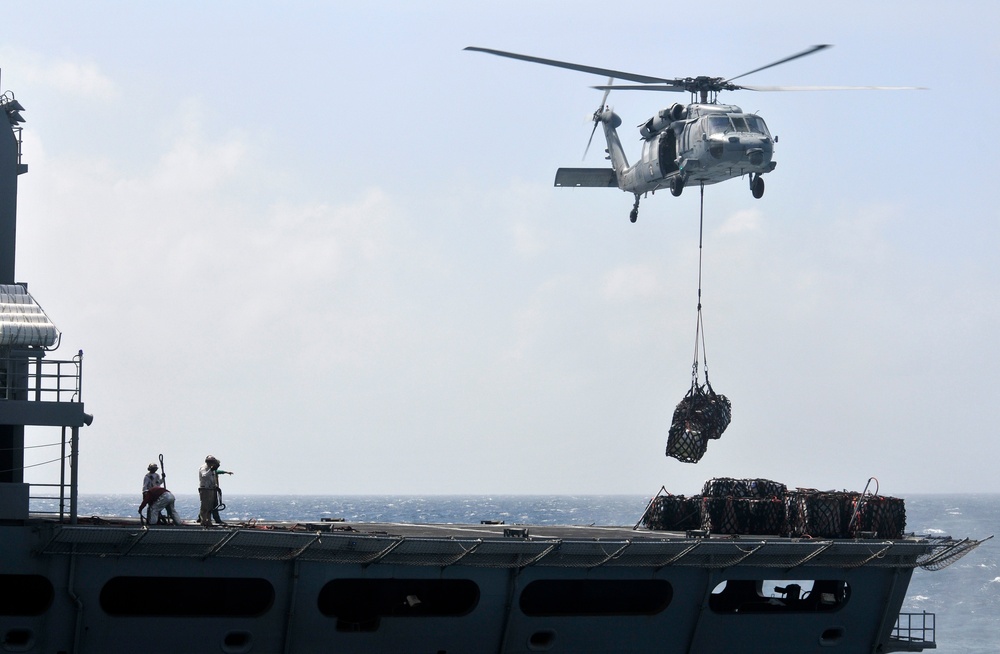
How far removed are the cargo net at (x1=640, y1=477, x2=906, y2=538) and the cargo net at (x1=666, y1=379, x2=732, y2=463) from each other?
2476mm

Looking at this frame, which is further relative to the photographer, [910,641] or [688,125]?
[688,125]

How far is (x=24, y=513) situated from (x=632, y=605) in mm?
12175

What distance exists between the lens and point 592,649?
80.9ft

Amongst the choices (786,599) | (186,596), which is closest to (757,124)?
(786,599)

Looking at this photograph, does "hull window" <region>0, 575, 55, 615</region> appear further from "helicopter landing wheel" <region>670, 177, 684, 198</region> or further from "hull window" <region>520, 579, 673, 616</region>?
"helicopter landing wheel" <region>670, 177, 684, 198</region>

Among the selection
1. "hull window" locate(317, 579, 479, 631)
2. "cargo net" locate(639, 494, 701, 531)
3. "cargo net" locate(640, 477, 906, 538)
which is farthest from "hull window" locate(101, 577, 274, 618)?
"cargo net" locate(640, 477, 906, 538)

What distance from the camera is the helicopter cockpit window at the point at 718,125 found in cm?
3594

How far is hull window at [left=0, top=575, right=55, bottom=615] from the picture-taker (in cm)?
2278

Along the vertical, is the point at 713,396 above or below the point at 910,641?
above

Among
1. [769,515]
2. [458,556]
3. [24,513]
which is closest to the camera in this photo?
[24,513]

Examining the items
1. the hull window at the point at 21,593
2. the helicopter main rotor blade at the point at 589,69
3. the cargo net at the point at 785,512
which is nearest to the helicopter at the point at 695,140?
the helicopter main rotor blade at the point at 589,69

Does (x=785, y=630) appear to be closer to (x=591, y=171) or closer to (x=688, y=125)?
(x=688, y=125)

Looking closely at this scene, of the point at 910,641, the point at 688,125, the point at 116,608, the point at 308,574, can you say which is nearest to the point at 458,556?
the point at 308,574

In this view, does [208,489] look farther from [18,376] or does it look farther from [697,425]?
[697,425]
